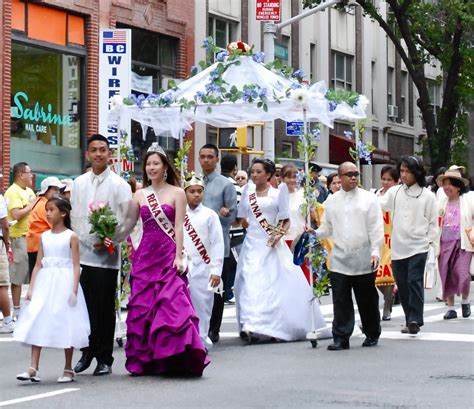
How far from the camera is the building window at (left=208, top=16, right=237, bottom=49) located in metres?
35.5

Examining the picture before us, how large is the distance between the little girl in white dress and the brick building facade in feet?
50.2

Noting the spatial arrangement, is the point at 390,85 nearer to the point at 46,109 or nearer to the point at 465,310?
the point at 46,109

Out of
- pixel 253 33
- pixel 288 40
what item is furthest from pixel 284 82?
pixel 288 40

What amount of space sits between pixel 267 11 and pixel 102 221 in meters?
16.1

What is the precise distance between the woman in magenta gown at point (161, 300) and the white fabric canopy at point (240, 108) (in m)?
2.96

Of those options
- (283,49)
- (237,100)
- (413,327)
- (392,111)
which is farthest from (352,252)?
(392,111)

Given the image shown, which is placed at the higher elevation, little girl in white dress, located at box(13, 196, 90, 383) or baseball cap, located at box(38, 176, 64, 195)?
baseball cap, located at box(38, 176, 64, 195)

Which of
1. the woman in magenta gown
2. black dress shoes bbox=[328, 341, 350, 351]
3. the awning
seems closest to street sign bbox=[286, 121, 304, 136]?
black dress shoes bbox=[328, 341, 350, 351]

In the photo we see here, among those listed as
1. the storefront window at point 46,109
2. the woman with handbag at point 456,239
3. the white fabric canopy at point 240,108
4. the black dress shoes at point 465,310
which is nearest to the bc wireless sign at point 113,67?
the storefront window at point 46,109

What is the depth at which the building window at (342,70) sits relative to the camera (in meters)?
43.6

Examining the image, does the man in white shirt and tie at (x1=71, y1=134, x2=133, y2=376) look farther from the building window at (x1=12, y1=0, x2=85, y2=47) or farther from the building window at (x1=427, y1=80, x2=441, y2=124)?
the building window at (x1=427, y1=80, x2=441, y2=124)

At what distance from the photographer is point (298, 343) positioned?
45.1 feet

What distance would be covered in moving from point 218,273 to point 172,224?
1.74 metres

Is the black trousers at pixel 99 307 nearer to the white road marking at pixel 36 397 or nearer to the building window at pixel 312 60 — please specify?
the white road marking at pixel 36 397
